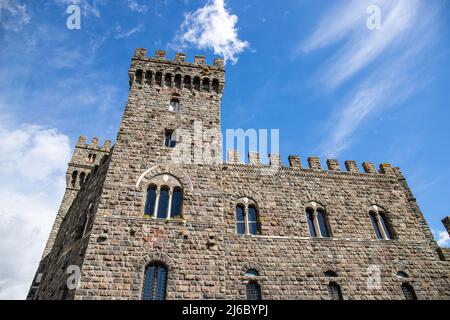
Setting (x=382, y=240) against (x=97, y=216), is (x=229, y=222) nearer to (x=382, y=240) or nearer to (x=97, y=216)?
(x=97, y=216)

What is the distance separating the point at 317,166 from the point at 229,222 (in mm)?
6547

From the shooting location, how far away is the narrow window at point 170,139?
13602mm

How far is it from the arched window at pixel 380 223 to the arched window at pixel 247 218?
21.0 feet

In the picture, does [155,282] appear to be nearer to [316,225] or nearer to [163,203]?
[163,203]

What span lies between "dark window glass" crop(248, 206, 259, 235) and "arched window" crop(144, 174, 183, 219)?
12.3 ft

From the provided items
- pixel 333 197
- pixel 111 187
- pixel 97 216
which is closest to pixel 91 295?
pixel 97 216

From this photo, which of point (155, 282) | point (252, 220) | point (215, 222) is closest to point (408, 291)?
point (252, 220)

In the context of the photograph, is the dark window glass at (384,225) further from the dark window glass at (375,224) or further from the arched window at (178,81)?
the arched window at (178,81)

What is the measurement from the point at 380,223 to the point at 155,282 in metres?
11.8

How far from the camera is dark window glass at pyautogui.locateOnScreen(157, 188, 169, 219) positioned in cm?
1149

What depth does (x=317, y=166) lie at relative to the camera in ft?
54.3

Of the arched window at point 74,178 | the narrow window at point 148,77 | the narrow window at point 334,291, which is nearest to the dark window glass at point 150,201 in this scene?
the narrow window at point 148,77

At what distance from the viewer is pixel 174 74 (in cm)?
1586

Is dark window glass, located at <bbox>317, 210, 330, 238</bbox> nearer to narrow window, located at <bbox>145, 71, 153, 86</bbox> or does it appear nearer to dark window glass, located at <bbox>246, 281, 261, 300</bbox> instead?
dark window glass, located at <bbox>246, 281, 261, 300</bbox>
